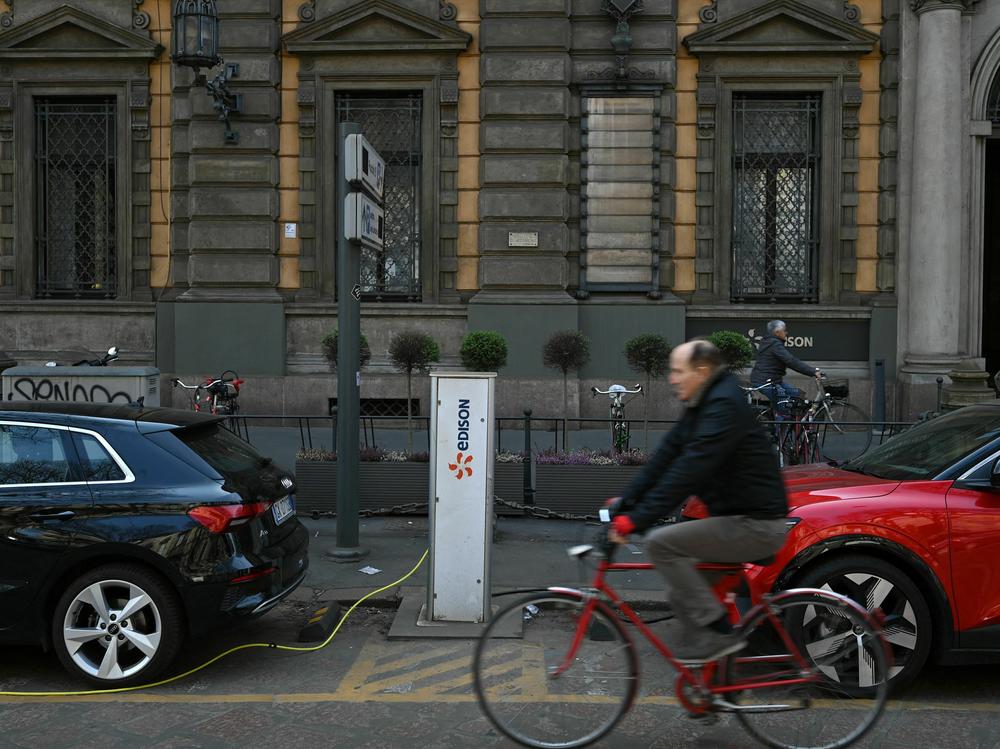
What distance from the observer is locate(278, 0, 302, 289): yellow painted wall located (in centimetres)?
1566

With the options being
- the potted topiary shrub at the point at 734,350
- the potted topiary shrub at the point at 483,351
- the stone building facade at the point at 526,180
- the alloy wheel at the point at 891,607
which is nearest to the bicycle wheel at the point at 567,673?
the alloy wheel at the point at 891,607

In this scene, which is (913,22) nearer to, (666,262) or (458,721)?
(666,262)

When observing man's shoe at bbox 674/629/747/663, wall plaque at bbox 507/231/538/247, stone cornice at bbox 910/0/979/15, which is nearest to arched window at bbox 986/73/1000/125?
stone cornice at bbox 910/0/979/15

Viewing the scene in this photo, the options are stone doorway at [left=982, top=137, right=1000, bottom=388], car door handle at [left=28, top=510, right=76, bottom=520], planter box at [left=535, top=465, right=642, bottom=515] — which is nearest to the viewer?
car door handle at [left=28, top=510, right=76, bottom=520]

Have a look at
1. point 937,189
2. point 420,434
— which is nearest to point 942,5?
point 937,189

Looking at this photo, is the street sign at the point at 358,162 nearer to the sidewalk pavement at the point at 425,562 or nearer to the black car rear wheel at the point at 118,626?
the sidewalk pavement at the point at 425,562

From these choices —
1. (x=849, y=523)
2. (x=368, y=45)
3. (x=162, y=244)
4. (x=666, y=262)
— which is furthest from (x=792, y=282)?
(x=849, y=523)

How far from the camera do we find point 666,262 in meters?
15.8

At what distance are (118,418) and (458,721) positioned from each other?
2.63 m

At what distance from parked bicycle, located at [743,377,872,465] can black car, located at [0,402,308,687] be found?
6.15m

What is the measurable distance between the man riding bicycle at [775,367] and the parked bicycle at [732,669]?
775cm

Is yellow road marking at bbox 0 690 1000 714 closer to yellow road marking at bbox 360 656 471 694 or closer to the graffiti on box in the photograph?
yellow road marking at bbox 360 656 471 694

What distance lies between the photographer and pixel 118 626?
5516 millimetres

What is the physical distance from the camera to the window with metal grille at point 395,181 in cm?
1597
